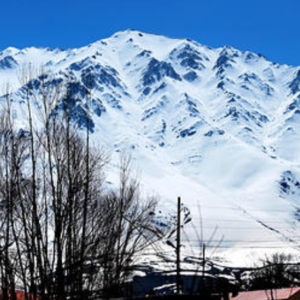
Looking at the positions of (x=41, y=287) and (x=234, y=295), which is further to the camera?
(x=234, y=295)

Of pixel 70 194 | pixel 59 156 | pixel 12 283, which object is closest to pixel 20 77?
pixel 59 156

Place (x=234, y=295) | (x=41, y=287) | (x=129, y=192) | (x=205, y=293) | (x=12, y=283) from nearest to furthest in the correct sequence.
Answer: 1. (x=205, y=293)
2. (x=41, y=287)
3. (x=12, y=283)
4. (x=129, y=192)
5. (x=234, y=295)

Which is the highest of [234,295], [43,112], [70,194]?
[43,112]

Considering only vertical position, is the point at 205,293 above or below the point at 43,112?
below

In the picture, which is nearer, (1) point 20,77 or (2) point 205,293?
(2) point 205,293

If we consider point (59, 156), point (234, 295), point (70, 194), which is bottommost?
point (234, 295)

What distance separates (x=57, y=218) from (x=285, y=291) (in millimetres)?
24047

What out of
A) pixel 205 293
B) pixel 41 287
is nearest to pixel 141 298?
pixel 205 293

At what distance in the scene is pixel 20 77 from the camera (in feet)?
39.8

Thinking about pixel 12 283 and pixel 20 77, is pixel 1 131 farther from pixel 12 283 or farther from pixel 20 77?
pixel 12 283

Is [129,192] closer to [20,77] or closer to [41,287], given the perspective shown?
[20,77]

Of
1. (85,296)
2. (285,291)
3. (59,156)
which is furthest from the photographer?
(285,291)

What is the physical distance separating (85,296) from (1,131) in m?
8.05

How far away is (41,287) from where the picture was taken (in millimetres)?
9172
